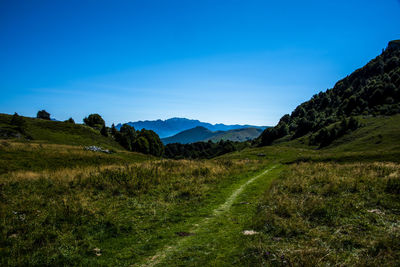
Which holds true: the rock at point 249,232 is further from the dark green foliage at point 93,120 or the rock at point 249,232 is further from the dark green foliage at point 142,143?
the dark green foliage at point 93,120

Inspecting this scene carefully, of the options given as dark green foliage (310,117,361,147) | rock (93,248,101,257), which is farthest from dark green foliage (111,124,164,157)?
rock (93,248,101,257)

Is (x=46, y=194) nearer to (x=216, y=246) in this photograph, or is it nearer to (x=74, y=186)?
(x=74, y=186)

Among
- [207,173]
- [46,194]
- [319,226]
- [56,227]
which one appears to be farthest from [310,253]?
[207,173]

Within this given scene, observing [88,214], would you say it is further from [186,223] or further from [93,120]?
[93,120]

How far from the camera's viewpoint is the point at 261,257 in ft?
19.2

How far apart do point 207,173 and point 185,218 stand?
11.7 meters

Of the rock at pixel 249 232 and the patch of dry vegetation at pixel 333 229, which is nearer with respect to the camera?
the patch of dry vegetation at pixel 333 229

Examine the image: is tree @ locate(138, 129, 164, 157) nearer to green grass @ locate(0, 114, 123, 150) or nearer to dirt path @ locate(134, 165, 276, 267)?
green grass @ locate(0, 114, 123, 150)

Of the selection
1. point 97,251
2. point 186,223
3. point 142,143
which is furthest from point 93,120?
point 97,251

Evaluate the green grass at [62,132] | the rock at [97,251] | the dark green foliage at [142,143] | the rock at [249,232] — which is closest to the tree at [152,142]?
the dark green foliage at [142,143]

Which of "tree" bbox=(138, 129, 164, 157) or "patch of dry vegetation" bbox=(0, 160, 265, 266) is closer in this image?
"patch of dry vegetation" bbox=(0, 160, 265, 266)

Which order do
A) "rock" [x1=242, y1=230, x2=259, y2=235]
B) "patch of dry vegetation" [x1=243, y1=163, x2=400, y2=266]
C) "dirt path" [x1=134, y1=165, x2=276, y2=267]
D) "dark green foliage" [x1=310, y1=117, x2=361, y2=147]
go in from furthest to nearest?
"dark green foliage" [x1=310, y1=117, x2=361, y2=147], "rock" [x1=242, y1=230, x2=259, y2=235], "dirt path" [x1=134, y1=165, x2=276, y2=267], "patch of dry vegetation" [x1=243, y1=163, x2=400, y2=266]

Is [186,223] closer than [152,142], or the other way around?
[186,223]

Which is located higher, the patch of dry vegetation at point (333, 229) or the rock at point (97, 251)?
the patch of dry vegetation at point (333, 229)
